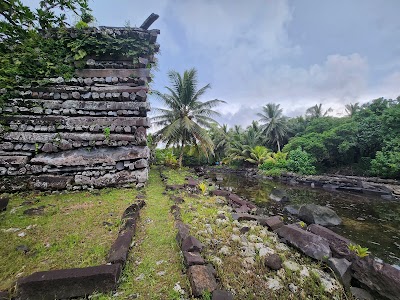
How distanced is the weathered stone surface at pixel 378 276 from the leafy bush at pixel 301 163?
19040 millimetres

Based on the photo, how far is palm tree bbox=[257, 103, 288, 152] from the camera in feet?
103

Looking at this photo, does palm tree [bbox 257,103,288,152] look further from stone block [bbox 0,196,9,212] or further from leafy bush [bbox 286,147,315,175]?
stone block [bbox 0,196,9,212]

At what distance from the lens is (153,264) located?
2.59m

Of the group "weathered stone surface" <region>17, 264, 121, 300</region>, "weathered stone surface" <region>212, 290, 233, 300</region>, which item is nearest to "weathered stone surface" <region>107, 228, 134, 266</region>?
"weathered stone surface" <region>17, 264, 121, 300</region>

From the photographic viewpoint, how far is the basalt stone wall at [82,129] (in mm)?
5543

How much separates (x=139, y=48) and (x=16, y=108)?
398 centimetres

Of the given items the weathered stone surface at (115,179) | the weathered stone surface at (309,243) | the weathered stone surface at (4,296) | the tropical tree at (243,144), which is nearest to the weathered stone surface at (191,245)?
the weathered stone surface at (4,296)

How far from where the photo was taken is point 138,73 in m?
6.57

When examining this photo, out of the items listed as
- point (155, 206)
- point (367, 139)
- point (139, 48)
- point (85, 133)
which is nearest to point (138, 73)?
point (139, 48)

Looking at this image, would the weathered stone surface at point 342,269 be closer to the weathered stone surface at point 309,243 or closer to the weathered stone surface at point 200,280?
the weathered stone surface at point 309,243

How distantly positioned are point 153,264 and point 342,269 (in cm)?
276

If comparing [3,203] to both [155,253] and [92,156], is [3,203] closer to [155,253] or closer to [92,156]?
[92,156]

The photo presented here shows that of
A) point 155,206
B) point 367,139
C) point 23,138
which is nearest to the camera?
point 155,206

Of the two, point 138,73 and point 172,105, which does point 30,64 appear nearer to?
point 138,73
